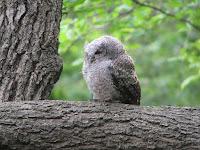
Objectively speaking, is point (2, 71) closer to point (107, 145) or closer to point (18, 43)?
point (18, 43)

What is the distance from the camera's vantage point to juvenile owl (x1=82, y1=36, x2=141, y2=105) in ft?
10.6

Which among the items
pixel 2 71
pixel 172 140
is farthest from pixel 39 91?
pixel 172 140

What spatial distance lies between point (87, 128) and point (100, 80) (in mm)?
779

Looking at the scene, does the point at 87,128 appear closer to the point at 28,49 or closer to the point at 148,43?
the point at 28,49

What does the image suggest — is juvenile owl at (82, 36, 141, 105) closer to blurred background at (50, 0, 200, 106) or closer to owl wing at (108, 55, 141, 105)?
owl wing at (108, 55, 141, 105)

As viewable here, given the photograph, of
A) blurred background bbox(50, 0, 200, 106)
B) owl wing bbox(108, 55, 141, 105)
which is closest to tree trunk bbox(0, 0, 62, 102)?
blurred background bbox(50, 0, 200, 106)

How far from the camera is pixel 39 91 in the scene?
10.6 ft

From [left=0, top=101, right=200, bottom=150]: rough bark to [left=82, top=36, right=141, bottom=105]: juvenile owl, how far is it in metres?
0.49

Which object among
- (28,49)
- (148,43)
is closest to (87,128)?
(28,49)

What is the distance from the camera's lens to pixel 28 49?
3191 mm

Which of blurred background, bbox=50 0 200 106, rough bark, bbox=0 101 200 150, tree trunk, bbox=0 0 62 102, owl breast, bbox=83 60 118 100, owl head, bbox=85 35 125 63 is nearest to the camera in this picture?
rough bark, bbox=0 101 200 150

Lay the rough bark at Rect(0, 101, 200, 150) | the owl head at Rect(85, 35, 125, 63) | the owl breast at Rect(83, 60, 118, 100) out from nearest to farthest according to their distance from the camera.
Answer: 1. the rough bark at Rect(0, 101, 200, 150)
2. the owl breast at Rect(83, 60, 118, 100)
3. the owl head at Rect(85, 35, 125, 63)

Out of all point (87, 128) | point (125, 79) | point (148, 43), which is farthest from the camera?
point (148, 43)

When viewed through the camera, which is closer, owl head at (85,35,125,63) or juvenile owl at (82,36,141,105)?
juvenile owl at (82,36,141,105)
